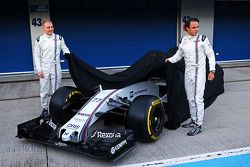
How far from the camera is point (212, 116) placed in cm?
586

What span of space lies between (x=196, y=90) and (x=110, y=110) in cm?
137

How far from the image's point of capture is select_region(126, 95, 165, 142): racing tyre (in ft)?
14.3

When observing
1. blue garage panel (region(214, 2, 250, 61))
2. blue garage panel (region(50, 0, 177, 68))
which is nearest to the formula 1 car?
blue garage panel (region(50, 0, 177, 68))

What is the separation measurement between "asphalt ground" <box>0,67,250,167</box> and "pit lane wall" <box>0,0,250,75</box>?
3043 millimetres

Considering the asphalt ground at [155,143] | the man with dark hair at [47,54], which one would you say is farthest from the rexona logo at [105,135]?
the man with dark hair at [47,54]

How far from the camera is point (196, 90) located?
4809 mm

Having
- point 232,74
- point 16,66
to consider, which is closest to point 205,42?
point 232,74

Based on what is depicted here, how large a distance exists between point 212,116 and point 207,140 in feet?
3.96

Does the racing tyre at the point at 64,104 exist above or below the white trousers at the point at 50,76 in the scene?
below

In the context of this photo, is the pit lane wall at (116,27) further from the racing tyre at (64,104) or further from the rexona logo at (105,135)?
the rexona logo at (105,135)

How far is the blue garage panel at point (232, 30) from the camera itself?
11.6 meters

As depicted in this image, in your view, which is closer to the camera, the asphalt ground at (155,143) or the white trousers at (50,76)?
the asphalt ground at (155,143)

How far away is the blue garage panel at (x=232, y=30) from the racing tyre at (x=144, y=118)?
7.91 meters

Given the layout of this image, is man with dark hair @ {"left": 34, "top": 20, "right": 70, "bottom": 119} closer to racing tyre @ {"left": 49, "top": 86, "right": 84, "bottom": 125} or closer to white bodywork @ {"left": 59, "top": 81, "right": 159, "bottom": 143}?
racing tyre @ {"left": 49, "top": 86, "right": 84, "bottom": 125}
